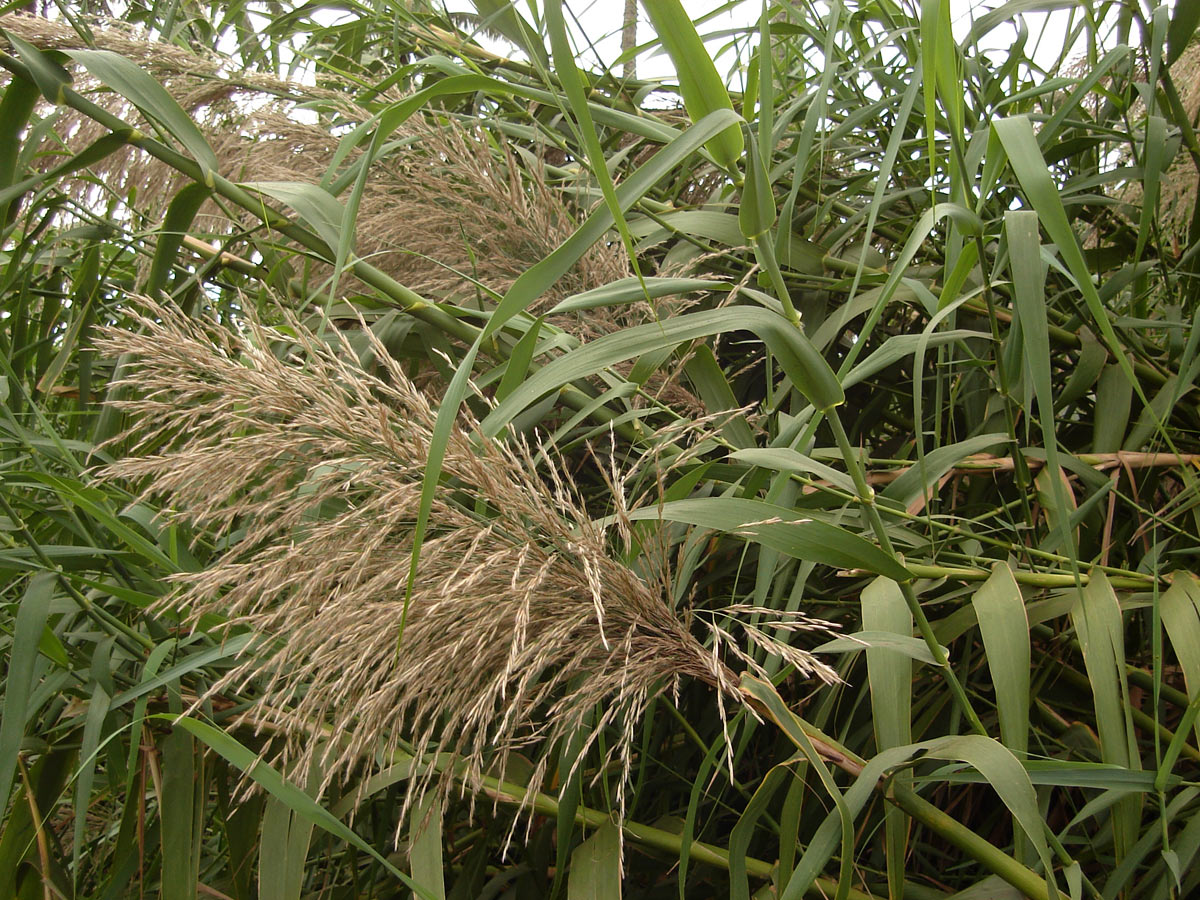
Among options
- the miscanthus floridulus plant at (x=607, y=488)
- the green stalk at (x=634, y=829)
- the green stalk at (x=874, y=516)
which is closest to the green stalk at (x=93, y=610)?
the miscanthus floridulus plant at (x=607, y=488)

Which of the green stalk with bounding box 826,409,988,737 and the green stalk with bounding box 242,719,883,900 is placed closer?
the green stalk with bounding box 826,409,988,737

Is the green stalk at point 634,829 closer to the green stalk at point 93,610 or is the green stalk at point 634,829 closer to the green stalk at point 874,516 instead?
the green stalk at point 93,610

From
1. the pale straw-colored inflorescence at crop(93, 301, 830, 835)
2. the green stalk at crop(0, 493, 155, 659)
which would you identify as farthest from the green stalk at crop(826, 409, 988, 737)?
the green stalk at crop(0, 493, 155, 659)

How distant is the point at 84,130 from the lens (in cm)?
121

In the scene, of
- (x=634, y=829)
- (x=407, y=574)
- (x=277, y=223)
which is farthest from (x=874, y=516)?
(x=277, y=223)

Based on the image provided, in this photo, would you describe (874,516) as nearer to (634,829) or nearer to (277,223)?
(634,829)

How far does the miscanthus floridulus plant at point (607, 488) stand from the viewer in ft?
2.27

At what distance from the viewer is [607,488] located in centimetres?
115

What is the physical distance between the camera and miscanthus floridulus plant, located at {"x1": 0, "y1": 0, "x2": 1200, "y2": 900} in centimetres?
69

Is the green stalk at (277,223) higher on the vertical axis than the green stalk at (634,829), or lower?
higher

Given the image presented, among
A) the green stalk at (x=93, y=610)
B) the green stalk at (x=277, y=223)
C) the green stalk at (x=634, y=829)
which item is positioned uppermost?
the green stalk at (x=277, y=223)

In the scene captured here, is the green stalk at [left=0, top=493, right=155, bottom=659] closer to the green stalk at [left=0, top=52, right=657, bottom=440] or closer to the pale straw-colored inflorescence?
the pale straw-colored inflorescence

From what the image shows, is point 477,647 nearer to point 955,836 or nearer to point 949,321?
point 955,836

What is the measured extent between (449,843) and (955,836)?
750 millimetres
